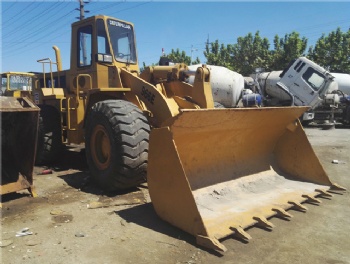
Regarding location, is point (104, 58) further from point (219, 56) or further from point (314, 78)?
point (219, 56)

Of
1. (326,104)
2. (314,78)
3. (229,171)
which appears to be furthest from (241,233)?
(326,104)

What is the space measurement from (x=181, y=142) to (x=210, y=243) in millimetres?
1418

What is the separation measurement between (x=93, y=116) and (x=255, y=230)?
9.97 feet

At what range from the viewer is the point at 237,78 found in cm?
1391

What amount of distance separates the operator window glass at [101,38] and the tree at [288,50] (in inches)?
971

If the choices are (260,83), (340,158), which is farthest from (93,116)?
(260,83)

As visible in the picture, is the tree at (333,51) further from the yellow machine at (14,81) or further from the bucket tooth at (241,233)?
the bucket tooth at (241,233)

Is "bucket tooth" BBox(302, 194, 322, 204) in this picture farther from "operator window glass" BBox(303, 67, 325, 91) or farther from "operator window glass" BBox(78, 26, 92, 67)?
"operator window glass" BBox(303, 67, 325, 91)

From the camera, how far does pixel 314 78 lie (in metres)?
15.0

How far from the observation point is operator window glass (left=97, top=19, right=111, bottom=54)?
247 inches

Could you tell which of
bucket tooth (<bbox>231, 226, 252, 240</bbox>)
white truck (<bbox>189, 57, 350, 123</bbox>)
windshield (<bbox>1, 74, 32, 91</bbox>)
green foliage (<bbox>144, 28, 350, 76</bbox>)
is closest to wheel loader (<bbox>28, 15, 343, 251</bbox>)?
bucket tooth (<bbox>231, 226, 252, 240</bbox>)

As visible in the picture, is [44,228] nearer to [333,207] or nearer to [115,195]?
[115,195]

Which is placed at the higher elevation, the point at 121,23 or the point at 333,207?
the point at 121,23

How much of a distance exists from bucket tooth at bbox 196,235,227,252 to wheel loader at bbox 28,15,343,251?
1 centimetres
